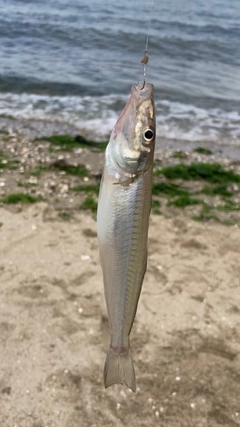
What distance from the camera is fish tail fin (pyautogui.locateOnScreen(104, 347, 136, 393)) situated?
2.78m

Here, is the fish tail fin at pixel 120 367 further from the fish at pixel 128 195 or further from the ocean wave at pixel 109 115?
the ocean wave at pixel 109 115

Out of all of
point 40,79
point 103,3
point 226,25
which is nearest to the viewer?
point 40,79

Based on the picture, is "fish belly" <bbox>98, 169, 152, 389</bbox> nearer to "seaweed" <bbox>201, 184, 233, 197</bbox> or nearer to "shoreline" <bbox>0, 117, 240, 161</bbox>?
"seaweed" <bbox>201, 184, 233, 197</bbox>

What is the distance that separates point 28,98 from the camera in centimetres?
1362

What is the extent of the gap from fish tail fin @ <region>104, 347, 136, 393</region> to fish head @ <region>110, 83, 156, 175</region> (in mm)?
1121

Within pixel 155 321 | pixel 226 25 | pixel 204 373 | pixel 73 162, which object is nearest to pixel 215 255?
pixel 155 321

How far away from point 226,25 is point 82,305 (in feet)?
71.5

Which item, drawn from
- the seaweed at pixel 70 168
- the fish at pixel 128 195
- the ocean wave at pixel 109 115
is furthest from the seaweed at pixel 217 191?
the fish at pixel 128 195

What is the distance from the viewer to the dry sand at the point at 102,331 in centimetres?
461

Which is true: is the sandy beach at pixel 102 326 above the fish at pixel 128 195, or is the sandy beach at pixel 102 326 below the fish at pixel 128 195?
below

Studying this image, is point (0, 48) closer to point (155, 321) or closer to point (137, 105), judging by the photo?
point (155, 321)

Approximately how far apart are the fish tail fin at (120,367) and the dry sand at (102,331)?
1.87 m

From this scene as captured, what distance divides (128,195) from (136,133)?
285 millimetres

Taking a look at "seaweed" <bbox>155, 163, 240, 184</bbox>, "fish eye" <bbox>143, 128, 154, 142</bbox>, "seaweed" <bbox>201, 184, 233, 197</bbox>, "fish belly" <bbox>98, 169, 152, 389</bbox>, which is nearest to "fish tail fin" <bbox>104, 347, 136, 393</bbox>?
"fish belly" <bbox>98, 169, 152, 389</bbox>
